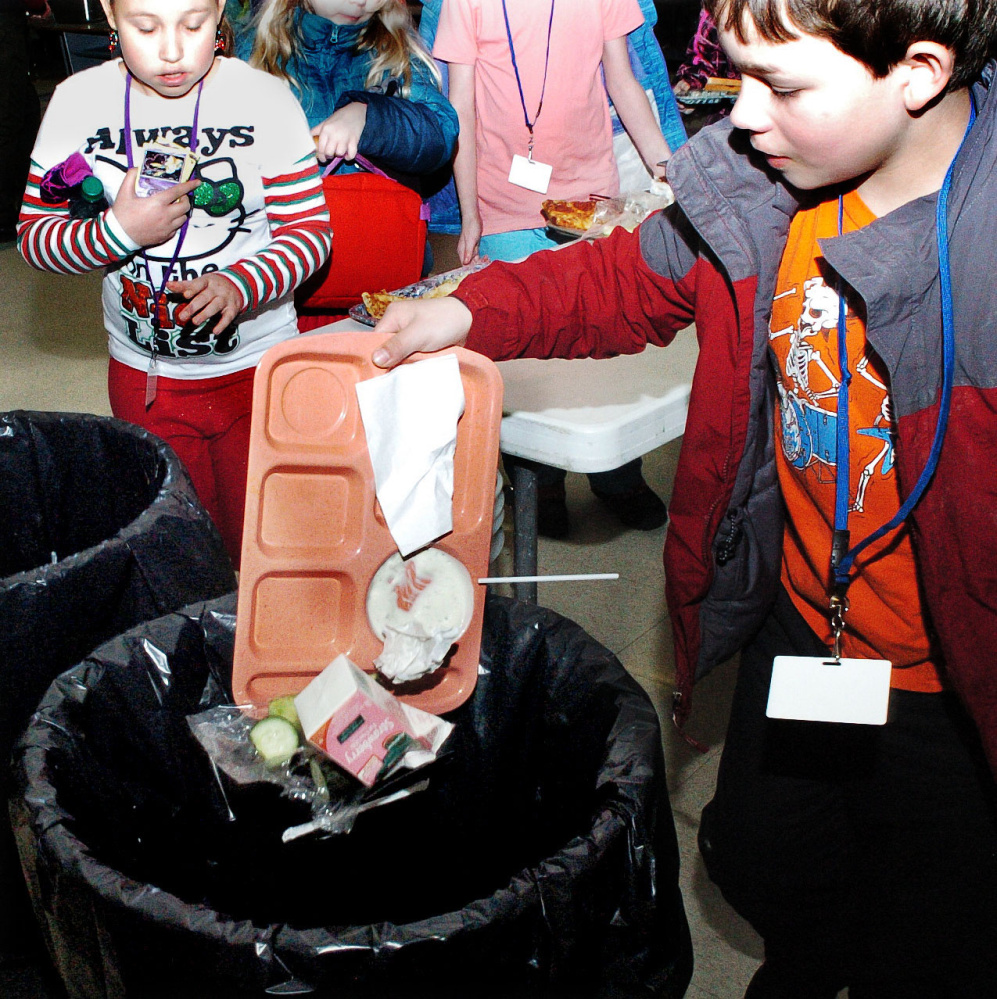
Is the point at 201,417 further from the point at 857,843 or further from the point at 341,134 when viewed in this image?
the point at 857,843

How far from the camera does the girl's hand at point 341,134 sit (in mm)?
1693

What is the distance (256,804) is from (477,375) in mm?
512

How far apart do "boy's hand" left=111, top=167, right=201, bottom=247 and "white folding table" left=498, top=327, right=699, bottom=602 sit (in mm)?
525

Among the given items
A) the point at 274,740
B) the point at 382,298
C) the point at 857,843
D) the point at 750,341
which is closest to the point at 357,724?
the point at 274,740

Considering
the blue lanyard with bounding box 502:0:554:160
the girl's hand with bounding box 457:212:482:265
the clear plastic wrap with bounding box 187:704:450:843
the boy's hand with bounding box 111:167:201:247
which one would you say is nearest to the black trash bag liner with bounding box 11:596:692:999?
the clear plastic wrap with bounding box 187:704:450:843

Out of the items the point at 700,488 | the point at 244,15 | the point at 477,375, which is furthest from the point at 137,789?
the point at 244,15

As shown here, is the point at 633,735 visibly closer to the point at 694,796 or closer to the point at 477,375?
the point at 477,375

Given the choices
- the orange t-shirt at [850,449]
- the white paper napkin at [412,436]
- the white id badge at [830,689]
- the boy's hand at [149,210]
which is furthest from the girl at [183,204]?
the white id badge at [830,689]

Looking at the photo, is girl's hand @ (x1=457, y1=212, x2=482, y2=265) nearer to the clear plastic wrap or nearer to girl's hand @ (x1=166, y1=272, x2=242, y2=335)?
girl's hand @ (x1=166, y1=272, x2=242, y2=335)

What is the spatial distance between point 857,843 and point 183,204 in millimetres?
1240

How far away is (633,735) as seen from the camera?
0.91 metres

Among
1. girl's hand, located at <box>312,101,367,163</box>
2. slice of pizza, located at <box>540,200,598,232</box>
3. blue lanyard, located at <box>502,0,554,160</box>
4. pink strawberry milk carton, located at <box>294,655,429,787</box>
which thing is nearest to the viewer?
pink strawberry milk carton, located at <box>294,655,429,787</box>

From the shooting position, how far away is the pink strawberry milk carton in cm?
95

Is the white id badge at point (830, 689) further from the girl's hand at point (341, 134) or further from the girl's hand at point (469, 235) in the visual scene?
the girl's hand at point (469, 235)
